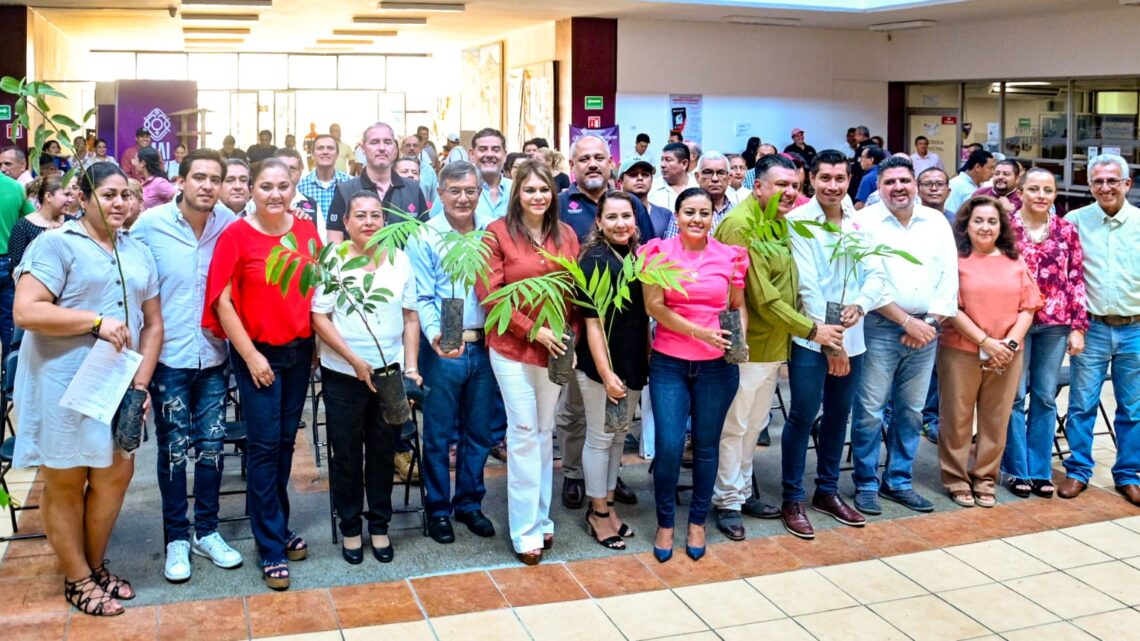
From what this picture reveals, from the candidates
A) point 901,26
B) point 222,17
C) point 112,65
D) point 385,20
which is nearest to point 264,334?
point 222,17

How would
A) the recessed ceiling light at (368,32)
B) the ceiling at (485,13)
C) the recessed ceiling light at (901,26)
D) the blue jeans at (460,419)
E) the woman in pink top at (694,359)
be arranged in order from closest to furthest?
the woman in pink top at (694,359) < the blue jeans at (460,419) < the ceiling at (485,13) < the recessed ceiling light at (901,26) < the recessed ceiling light at (368,32)

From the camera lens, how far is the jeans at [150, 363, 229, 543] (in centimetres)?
462

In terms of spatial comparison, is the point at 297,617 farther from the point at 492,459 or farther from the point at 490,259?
the point at 492,459

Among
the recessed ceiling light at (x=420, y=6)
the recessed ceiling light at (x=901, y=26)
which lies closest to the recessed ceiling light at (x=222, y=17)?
the recessed ceiling light at (x=420, y=6)

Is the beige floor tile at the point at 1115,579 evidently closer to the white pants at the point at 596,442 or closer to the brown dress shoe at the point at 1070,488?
the brown dress shoe at the point at 1070,488

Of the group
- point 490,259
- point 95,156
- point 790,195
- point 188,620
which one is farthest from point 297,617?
point 95,156

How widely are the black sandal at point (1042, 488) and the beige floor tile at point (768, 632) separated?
2295mm

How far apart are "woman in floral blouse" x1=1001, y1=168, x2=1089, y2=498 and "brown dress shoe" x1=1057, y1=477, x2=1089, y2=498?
0.06 meters

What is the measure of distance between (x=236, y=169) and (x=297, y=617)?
1.89m

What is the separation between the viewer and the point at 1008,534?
5.45 metres

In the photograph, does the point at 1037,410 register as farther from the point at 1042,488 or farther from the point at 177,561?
the point at 177,561

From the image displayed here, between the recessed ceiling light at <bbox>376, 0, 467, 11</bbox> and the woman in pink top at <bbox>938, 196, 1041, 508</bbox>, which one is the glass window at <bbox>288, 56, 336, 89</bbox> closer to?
the recessed ceiling light at <bbox>376, 0, 467, 11</bbox>

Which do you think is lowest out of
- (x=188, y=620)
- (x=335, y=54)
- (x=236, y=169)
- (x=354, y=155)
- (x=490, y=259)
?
(x=188, y=620)

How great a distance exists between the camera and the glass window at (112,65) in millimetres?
26797
